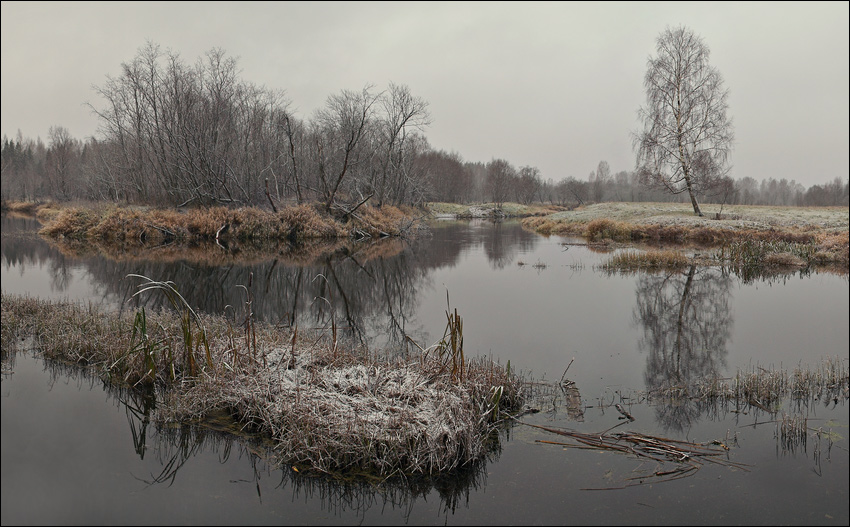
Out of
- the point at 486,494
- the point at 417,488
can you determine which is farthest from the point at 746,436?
the point at 417,488

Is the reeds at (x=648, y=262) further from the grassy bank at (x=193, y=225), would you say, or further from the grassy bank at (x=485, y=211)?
the grassy bank at (x=485, y=211)

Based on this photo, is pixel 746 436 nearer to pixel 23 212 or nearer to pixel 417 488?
pixel 417 488

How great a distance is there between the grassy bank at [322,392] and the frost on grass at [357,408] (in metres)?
0.01

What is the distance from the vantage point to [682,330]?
9.84 meters

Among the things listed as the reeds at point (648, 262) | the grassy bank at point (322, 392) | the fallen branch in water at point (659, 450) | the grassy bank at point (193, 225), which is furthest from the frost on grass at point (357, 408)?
the grassy bank at point (193, 225)

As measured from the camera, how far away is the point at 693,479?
14.8ft

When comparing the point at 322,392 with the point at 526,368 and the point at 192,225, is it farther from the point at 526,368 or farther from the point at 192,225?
the point at 192,225

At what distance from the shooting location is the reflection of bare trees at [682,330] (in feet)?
22.7

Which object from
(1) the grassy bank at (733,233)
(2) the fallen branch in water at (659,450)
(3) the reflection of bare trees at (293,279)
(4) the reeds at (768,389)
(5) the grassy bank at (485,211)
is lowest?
(2) the fallen branch in water at (659,450)

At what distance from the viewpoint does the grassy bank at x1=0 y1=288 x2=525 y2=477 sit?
15.5 ft

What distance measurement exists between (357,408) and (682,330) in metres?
7.45

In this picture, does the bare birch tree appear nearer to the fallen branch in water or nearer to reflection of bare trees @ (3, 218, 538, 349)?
reflection of bare trees @ (3, 218, 538, 349)

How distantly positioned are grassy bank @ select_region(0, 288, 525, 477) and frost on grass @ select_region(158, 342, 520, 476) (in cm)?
1

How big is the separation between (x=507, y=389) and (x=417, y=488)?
2042 millimetres
